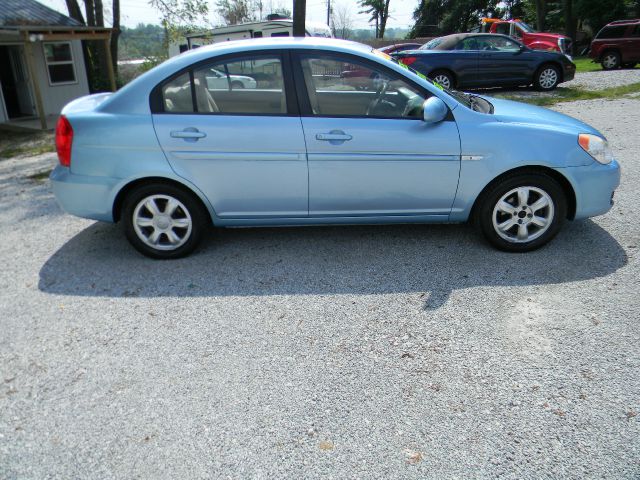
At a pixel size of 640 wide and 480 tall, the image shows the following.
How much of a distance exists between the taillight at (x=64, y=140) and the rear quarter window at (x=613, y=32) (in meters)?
21.5

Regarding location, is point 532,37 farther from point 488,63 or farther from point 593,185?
point 593,185

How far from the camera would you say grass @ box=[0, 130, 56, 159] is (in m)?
10.6

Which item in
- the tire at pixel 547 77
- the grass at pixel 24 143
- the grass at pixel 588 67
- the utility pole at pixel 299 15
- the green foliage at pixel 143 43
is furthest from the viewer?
the green foliage at pixel 143 43

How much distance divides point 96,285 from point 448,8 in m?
50.3

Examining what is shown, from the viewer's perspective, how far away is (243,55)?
423 centimetres

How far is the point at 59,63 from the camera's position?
659 inches

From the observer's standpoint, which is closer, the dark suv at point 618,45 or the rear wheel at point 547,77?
the rear wheel at point 547,77

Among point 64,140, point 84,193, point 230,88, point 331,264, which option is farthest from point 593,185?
point 64,140

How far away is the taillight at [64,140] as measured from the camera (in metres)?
4.24

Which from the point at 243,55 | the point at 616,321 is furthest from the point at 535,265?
the point at 243,55

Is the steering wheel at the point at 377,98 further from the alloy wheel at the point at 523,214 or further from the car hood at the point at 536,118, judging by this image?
the alloy wheel at the point at 523,214

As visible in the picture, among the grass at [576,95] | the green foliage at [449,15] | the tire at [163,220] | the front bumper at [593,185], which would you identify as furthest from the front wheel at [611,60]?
the green foliage at [449,15]

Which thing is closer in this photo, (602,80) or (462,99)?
(462,99)

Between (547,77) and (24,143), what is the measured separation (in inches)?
511
